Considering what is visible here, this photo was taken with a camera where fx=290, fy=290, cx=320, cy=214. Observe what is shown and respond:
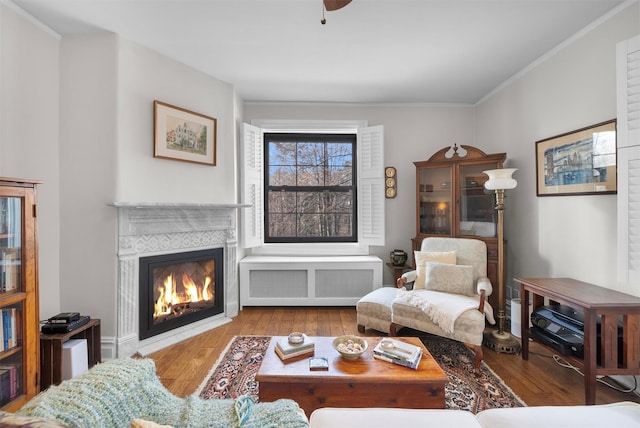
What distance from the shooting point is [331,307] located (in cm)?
364

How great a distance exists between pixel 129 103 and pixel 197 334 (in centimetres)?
222

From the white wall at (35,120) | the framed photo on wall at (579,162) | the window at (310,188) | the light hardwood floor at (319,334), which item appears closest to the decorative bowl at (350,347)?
the light hardwood floor at (319,334)

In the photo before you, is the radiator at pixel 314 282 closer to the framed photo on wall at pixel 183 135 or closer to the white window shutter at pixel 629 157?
the framed photo on wall at pixel 183 135

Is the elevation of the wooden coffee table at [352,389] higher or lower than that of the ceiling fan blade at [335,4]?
lower

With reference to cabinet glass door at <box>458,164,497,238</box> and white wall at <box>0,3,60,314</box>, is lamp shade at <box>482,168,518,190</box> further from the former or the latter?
white wall at <box>0,3,60,314</box>

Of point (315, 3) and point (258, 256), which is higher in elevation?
point (315, 3)

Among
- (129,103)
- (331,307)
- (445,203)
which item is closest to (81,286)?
(129,103)

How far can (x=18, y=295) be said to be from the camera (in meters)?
1.67

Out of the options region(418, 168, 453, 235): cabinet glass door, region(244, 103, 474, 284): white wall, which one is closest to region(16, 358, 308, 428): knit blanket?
region(418, 168, 453, 235): cabinet glass door

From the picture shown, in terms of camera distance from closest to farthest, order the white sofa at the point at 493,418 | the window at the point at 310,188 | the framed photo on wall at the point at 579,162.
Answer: the white sofa at the point at 493,418
the framed photo on wall at the point at 579,162
the window at the point at 310,188

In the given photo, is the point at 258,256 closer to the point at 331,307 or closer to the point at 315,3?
the point at 331,307

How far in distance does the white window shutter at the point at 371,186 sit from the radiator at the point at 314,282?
0.40 m

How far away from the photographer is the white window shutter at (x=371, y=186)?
12.3 feet

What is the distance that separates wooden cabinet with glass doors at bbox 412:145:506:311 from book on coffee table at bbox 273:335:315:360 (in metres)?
2.11
